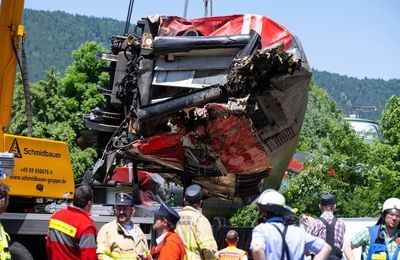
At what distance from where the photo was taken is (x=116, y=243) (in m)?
8.00

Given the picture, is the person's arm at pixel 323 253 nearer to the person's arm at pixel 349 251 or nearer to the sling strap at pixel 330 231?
the person's arm at pixel 349 251

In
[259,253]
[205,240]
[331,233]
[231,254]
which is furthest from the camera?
[231,254]

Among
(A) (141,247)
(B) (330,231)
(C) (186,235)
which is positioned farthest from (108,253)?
(B) (330,231)

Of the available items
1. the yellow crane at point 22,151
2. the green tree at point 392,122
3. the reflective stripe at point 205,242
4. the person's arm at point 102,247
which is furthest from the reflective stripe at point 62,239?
the green tree at point 392,122

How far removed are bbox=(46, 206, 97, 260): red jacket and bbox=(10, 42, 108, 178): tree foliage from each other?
2458cm

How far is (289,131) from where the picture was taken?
13.6m

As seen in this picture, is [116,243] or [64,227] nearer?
[64,227]

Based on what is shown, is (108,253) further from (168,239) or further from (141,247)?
(168,239)

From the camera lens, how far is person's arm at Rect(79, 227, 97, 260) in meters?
7.36

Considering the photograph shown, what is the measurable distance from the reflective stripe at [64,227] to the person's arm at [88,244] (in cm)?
10

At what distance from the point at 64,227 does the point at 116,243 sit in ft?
2.22

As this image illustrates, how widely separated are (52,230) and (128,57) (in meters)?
6.21

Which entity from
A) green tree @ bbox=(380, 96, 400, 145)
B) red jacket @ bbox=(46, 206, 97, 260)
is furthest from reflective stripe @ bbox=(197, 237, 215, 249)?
green tree @ bbox=(380, 96, 400, 145)

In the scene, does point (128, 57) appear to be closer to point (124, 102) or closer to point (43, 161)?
point (124, 102)
